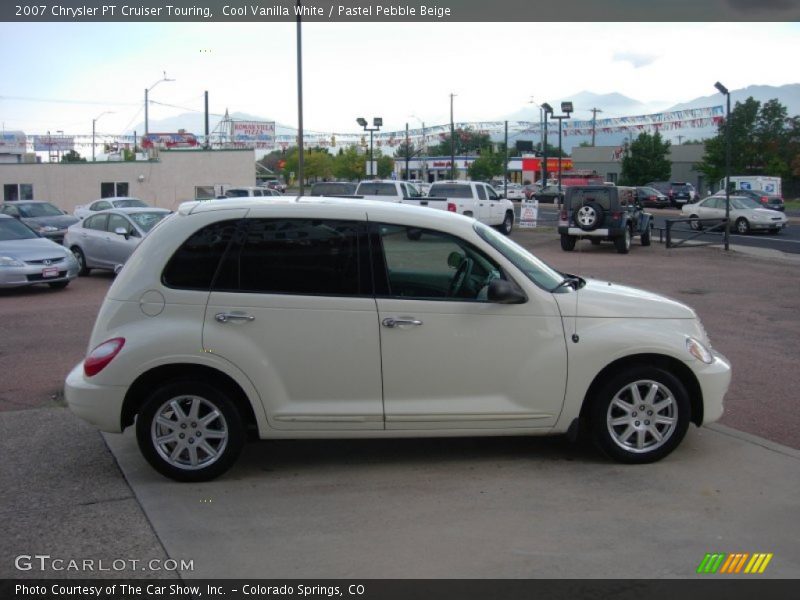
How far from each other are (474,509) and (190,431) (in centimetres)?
189

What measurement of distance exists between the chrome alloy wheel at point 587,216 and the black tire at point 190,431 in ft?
67.6

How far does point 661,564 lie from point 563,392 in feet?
5.03

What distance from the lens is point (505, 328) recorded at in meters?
5.74

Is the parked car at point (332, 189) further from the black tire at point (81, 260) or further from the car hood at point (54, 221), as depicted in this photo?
the black tire at point (81, 260)

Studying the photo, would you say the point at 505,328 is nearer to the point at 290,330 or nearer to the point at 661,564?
the point at 290,330

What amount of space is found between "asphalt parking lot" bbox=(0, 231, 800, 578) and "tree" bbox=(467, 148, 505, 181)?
87.9 meters

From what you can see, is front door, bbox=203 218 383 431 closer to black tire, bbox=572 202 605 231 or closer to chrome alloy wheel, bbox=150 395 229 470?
chrome alloy wheel, bbox=150 395 229 470

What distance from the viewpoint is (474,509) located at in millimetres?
5195

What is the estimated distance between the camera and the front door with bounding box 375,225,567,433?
569cm

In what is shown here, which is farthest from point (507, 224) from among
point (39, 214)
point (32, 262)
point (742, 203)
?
point (32, 262)

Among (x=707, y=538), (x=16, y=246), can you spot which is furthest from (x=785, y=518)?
(x=16, y=246)

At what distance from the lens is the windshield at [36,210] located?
29234 mm

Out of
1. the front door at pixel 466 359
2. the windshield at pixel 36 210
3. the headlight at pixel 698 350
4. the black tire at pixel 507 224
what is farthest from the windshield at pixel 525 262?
the black tire at pixel 507 224

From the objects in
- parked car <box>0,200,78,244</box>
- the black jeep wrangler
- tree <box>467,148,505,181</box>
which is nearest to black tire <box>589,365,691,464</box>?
the black jeep wrangler
